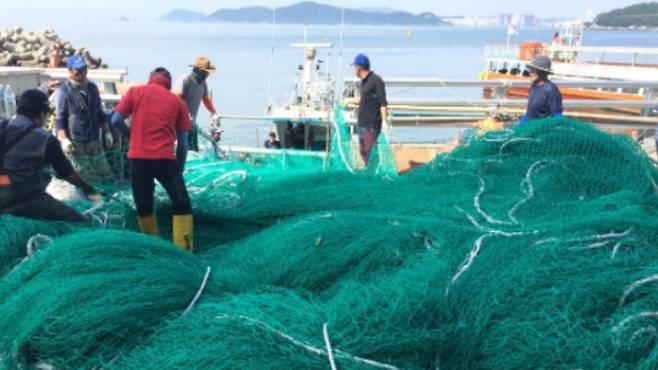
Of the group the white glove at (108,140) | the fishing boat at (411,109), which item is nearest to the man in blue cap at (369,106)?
the fishing boat at (411,109)

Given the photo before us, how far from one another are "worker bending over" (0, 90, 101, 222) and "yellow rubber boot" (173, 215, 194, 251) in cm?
70

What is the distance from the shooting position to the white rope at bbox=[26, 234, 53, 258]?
3428 millimetres

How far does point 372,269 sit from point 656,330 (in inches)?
52.7

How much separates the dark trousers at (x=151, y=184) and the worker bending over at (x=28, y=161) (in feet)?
1.78

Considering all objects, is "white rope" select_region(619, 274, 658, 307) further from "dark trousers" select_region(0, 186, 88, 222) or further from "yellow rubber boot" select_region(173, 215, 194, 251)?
"dark trousers" select_region(0, 186, 88, 222)

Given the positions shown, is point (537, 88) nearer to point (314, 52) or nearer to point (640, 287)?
point (640, 287)

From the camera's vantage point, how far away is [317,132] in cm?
1507

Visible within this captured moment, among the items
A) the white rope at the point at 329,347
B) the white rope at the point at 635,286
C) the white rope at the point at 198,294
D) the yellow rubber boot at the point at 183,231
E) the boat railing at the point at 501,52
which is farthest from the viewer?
the boat railing at the point at 501,52

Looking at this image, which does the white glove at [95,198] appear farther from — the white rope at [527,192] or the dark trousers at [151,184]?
the white rope at [527,192]

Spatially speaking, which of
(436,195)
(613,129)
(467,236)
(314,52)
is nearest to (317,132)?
(314,52)

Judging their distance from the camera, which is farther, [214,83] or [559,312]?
[214,83]

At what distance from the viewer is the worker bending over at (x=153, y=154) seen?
174 inches

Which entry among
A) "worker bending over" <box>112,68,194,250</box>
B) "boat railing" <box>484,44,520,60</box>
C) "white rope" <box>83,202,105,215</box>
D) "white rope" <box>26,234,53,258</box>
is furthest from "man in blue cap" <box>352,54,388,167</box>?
"boat railing" <box>484,44,520,60</box>

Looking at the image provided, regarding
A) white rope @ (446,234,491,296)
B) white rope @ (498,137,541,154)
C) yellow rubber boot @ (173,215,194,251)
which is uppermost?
white rope @ (498,137,541,154)
